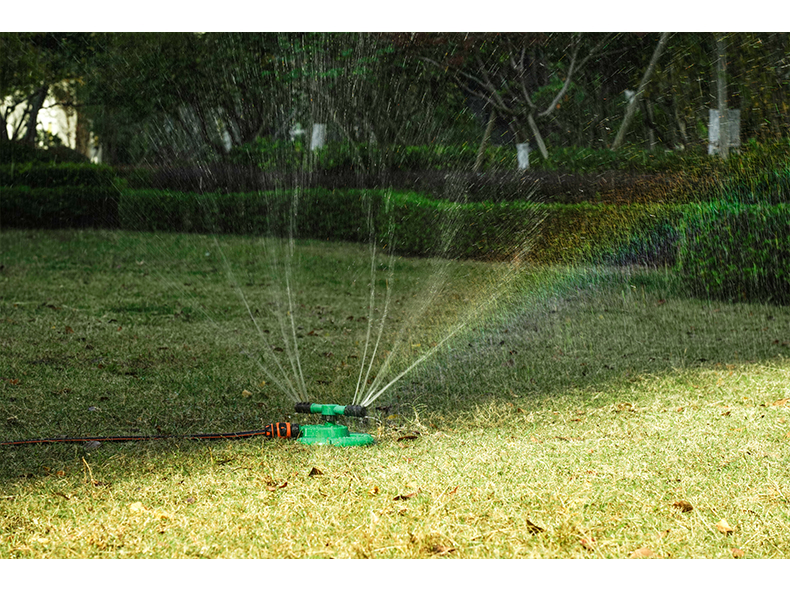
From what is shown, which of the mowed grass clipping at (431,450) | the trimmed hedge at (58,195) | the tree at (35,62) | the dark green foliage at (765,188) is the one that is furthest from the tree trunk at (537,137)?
the tree at (35,62)

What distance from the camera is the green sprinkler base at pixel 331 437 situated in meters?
3.94

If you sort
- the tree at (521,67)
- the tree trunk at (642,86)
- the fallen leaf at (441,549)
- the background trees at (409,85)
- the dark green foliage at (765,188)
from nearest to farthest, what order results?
the fallen leaf at (441,549)
the dark green foliage at (765,188)
the tree trunk at (642,86)
the background trees at (409,85)
the tree at (521,67)

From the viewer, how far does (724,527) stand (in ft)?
9.66

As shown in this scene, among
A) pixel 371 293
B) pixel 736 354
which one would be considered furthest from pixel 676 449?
pixel 371 293

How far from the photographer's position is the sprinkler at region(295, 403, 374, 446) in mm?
3928

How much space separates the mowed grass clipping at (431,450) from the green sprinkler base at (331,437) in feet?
0.28

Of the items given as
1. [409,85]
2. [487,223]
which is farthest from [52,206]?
[487,223]

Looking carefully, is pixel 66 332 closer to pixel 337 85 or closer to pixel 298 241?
pixel 298 241

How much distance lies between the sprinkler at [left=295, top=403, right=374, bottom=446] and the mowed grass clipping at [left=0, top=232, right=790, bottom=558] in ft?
0.31

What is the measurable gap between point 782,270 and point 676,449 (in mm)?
5612

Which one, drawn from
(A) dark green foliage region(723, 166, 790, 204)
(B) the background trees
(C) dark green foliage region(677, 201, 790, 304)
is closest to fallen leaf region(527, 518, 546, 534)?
(C) dark green foliage region(677, 201, 790, 304)

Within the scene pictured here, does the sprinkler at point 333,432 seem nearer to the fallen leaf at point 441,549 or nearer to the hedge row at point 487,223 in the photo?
the fallen leaf at point 441,549

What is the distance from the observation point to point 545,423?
444 centimetres

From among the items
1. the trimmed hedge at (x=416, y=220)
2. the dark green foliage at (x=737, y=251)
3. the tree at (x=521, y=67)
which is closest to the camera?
the dark green foliage at (x=737, y=251)
